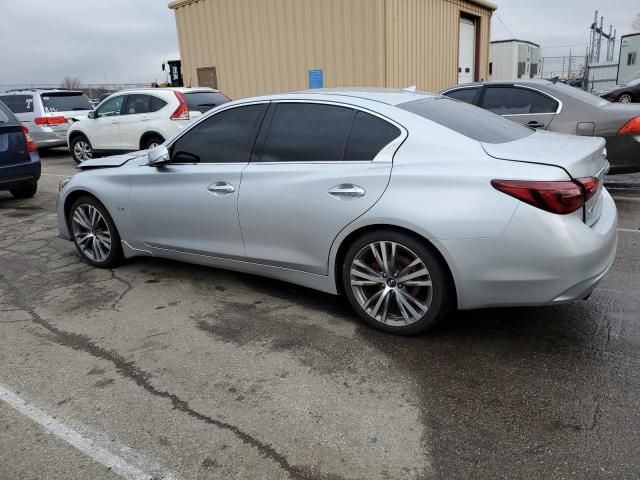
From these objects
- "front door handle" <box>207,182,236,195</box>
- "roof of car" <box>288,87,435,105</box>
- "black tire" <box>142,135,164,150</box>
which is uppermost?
"roof of car" <box>288,87,435,105</box>

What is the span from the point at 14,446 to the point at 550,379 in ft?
8.78

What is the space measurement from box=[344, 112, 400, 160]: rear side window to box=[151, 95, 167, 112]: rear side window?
755 centimetres

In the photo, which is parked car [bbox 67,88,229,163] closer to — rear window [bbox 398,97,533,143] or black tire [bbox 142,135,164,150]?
black tire [bbox 142,135,164,150]

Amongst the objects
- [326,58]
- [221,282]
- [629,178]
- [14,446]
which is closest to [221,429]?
[14,446]

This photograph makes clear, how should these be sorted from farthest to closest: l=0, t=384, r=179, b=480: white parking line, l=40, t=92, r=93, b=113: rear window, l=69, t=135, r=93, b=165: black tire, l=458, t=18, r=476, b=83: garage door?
l=458, t=18, r=476, b=83: garage door
l=40, t=92, r=93, b=113: rear window
l=69, t=135, r=93, b=165: black tire
l=0, t=384, r=179, b=480: white parking line

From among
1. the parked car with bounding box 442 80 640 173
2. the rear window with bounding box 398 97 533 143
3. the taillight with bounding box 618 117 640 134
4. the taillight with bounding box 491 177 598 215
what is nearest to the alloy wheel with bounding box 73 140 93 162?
the parked car with bounding box 442 80 640 173

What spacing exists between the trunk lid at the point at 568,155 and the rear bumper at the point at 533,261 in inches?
6.1

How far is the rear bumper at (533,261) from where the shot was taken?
112 inches

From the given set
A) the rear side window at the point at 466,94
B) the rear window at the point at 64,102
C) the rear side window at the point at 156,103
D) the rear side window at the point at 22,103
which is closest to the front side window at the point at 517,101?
the rear side window at the point at 466,94

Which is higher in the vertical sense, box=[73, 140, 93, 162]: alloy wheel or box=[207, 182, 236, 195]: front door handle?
box=[207, 182, 236, 195]: front door handle

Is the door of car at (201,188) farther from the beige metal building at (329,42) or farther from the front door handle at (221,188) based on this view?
the beige metal building at (329,42)

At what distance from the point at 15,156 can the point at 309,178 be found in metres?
6.21

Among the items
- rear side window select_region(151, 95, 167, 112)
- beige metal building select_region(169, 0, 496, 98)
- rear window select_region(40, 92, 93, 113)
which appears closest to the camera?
rear side window select_region(151, 95, 167, 112)

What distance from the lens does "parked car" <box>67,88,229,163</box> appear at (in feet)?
33.0
